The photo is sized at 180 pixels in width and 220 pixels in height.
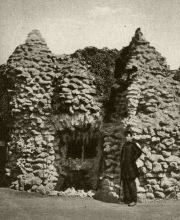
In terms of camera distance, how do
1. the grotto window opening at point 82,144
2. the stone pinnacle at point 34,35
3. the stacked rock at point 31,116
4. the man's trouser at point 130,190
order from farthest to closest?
the stone pinnacle at point 34,35
the grotto window opening at point 82,144
the stacked rock at point 31,116
the man's trouser at point 130,190

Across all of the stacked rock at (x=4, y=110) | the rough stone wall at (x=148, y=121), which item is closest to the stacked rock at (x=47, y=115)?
the stacked rock at (x=4, y=110)

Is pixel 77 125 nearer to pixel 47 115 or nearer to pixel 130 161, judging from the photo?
pixel 47 115

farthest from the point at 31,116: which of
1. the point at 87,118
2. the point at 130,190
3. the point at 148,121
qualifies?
the point at 130,190

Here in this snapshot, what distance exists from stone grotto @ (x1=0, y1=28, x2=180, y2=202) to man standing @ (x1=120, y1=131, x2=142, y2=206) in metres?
0.42

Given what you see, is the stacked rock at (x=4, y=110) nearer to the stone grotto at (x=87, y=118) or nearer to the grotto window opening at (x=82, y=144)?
the stone grotto at (x=87, y=118)

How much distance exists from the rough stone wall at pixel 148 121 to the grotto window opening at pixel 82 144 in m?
0.80

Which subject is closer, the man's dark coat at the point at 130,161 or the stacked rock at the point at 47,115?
the man's dark coat at the point at 130,161

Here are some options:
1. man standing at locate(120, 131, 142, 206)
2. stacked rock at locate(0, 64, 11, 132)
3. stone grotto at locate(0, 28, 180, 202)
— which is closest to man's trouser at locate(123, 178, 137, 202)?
man standing at locate(120, 131, 142, 206)

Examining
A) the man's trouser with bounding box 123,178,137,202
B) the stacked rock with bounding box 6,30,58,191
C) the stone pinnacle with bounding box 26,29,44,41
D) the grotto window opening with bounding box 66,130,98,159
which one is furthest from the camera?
the stone pinnacle with bounding box 26,29,44,41

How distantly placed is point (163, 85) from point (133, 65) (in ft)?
3.12

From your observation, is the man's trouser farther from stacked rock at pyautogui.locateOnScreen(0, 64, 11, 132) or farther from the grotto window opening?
stacked rock at pyautogui.locateOnScreen(0, 64, 11, 132)

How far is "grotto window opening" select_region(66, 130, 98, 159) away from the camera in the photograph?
8.53m

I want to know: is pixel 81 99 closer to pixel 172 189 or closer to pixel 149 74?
pixel 149 74

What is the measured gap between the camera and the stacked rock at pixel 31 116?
27.5ft
